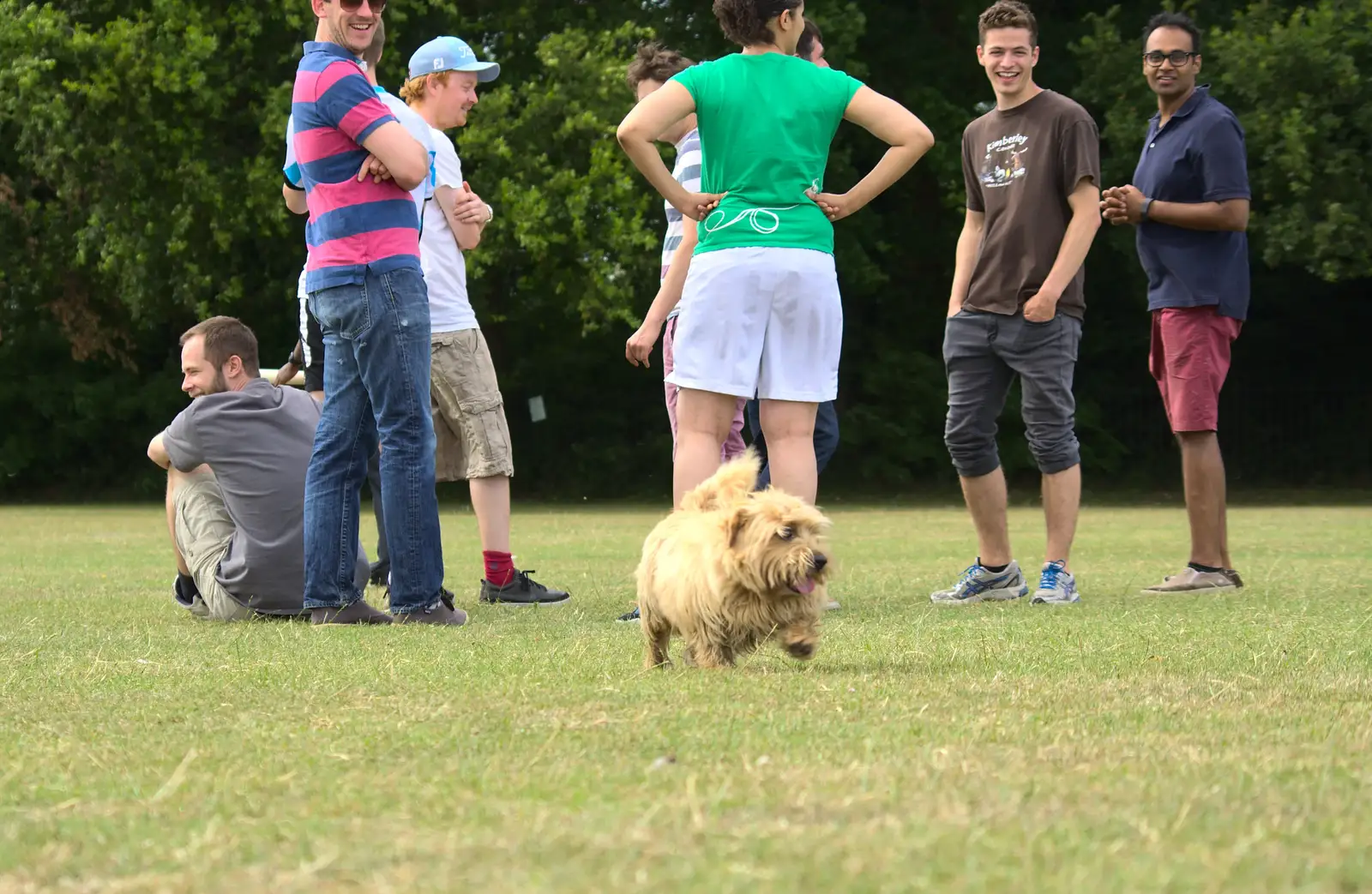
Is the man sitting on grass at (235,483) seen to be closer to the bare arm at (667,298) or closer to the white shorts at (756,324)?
the bare arm at (667,298)

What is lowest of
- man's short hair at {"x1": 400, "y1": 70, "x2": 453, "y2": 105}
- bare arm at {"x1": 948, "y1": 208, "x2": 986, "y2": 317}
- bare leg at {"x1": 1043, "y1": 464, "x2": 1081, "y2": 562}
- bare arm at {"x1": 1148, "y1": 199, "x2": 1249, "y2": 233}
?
bare leg at {"x1": 1043, "y1": 464, "x2": 1081, "y2": 562}

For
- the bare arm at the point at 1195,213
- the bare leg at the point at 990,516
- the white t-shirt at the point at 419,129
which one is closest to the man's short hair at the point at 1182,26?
the bare arm at the point at 1195,213

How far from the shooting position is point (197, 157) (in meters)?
21.2

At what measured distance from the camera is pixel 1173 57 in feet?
25.7

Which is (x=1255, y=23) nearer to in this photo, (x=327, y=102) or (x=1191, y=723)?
(x=327, y=102)

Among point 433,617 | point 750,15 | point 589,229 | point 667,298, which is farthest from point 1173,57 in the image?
point 589,229

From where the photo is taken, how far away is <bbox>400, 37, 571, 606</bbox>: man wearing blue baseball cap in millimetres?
7352

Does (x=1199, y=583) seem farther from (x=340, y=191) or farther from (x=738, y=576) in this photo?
(x=340, y=191)

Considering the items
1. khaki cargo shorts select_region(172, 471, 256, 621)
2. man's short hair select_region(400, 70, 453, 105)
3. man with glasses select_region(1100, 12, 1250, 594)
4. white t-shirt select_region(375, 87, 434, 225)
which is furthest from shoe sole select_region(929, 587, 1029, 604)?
man's short hair select_region(400, 70, 453, 105)

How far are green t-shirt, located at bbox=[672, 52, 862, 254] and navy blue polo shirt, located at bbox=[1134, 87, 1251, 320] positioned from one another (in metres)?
2.63

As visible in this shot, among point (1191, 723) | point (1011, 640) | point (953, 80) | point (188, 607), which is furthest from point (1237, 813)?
point (953, 80)

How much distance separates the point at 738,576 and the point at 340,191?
242 centimetres

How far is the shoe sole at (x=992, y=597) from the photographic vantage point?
711 cm

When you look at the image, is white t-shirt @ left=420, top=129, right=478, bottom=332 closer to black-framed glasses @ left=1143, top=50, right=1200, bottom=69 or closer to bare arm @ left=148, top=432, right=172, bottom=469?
bare arm @ left=148, top=432, right=172, bottom=469
